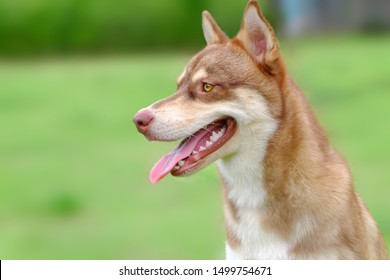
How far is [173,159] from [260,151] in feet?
1.18

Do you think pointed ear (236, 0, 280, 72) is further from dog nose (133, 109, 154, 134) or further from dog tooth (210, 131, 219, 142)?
dog nose (133, 109, 154, 134)

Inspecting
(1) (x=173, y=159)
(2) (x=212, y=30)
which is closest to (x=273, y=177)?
(1) (x=173, y=159)

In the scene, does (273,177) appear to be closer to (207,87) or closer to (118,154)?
(207,87)

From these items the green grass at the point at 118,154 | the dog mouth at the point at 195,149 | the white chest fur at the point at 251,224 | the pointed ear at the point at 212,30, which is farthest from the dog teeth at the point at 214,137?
the pointed ear at the point at 212,30

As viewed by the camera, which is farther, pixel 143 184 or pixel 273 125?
pixel 143 184

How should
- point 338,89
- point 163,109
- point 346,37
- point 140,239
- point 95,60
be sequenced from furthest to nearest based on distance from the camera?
1. point 346,37
2. point 95,60
3. point 338,89
4. point 140,239
5. point 163,109

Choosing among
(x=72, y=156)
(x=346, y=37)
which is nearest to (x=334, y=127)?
(x=72, y=156)

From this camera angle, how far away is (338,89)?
53.8ft

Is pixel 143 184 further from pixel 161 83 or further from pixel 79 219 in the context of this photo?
pixel 161 83

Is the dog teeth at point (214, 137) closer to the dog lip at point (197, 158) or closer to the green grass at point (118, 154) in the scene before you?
the dog lip at point (197, 158)

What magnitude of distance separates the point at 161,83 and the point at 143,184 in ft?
21.2

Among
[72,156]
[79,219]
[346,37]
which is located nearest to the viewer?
[79,219]

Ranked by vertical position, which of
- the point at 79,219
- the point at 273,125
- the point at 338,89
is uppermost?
the point at 338,89

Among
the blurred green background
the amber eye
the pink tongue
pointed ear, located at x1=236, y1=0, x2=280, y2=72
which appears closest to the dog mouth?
the pink tongue
